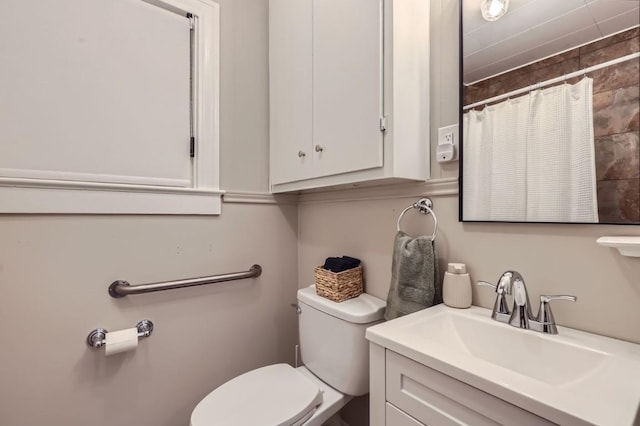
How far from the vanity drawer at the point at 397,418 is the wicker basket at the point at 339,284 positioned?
47 centimetres

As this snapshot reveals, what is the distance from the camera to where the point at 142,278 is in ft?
3.80

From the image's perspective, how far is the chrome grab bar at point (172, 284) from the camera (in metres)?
1.09

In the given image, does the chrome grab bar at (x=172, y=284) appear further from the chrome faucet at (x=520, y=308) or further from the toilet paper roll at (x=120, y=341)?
the chrome faucet at (x=520, y=308)

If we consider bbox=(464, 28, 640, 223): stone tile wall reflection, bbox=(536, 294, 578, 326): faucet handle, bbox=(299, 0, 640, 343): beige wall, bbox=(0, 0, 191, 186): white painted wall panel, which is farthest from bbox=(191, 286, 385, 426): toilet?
bbox=(0, 0, 191, 186): white painted wall panel

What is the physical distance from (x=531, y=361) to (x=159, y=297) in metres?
1.26

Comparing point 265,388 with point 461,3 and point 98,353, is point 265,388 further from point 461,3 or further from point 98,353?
point 461,3

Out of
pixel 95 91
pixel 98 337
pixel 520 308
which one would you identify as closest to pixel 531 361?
pixel 520 308

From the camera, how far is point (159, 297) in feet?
3.90

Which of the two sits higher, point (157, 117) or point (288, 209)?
point (157, 117)

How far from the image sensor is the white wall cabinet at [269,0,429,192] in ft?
2.97

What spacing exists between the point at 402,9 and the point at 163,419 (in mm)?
1763

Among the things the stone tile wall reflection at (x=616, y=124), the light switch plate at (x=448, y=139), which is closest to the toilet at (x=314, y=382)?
the light switch plate at (x=448, y=139)

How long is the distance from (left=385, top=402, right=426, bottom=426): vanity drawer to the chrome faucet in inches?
14.0

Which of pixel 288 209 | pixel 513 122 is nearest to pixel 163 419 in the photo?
pixel 288 209
